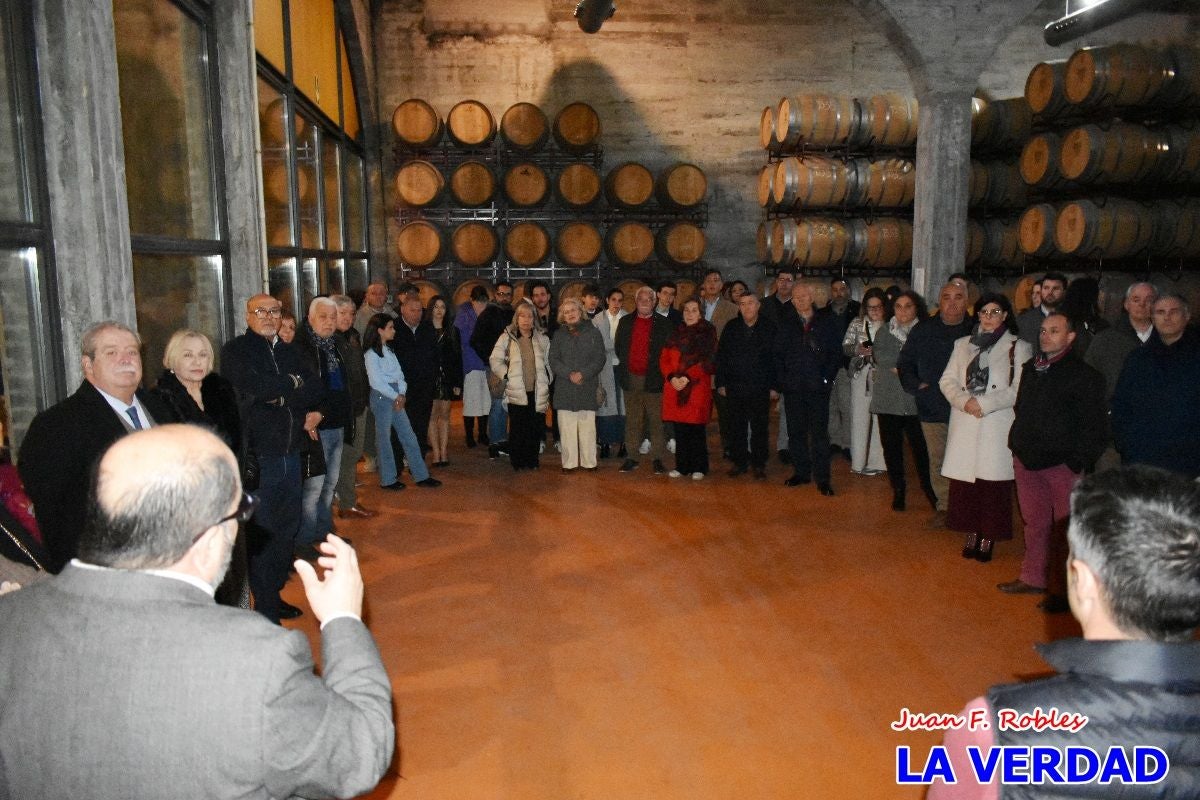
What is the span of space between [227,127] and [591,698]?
4659 millimetres

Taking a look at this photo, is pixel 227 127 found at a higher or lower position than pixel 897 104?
lower

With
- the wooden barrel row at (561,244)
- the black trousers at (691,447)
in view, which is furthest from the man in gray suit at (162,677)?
the wooden barrel row at (561,244)

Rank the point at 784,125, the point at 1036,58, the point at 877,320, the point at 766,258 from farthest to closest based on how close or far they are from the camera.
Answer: the point at 1036,58 < the point at 766,258 < the point at 784,125 < the point at 877,320

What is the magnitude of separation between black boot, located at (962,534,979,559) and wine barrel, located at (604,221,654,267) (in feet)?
23.7

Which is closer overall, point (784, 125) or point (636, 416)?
point (636, 416)

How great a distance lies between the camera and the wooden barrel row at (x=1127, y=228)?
8.60 metres

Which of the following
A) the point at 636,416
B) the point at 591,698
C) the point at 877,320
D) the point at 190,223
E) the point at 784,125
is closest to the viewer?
the point at 591,698

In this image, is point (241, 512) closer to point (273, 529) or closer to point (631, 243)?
point (273, 529)

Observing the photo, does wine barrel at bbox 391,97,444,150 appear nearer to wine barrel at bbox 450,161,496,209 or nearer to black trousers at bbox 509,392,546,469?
wine barrel at bbox 450,161,496,209

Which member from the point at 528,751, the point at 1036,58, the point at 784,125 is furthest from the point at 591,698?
the point at 1036,58

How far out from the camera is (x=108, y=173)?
3900 millimetres

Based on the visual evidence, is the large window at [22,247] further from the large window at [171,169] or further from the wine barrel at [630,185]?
the wine barrel at [630,185]

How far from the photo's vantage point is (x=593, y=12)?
10281 mm

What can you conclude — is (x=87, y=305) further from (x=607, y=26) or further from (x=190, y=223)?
(x=607, y=26)
